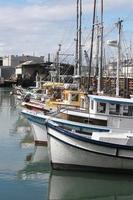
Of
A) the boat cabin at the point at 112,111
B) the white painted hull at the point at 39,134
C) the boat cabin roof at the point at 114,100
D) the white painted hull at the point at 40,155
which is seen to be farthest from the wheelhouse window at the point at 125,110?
the white painted hull at the point at 39,134

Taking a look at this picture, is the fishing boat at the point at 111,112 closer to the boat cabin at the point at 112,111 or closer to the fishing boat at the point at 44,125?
the boat cabin at the point at 112,111

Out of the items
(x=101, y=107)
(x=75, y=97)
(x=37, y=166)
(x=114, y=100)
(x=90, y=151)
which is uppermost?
(x=114, y=100)

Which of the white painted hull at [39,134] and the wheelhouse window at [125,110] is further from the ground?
the wheelhouse window at [125,110]

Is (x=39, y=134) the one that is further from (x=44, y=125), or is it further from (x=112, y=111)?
(x=112, y=111)

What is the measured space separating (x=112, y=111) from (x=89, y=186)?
4.15 meters

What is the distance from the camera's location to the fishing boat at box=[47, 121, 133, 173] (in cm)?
1948

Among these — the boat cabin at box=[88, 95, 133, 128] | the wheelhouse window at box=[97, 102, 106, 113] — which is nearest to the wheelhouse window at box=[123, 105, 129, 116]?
the boat cabin at box=[88, 95, 133, 128]

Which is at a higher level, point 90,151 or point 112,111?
point 112,111

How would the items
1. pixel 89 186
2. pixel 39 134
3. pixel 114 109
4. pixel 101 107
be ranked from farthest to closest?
pixel 39 134 < pixel 101 107 < pixel 114 109 < pixel 89 186

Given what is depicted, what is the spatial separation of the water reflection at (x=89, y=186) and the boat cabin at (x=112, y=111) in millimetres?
2861

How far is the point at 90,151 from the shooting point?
1972 centimetres

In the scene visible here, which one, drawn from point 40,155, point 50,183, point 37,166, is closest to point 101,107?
point 37,166

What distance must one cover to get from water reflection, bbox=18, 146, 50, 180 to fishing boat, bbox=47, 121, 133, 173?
95 cm

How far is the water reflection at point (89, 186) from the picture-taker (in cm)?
1823
